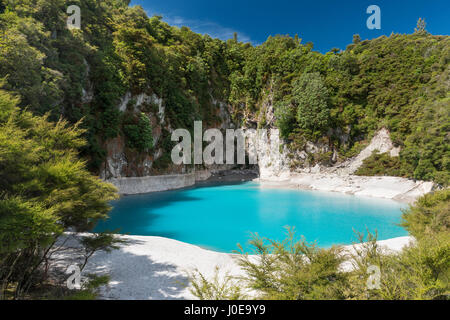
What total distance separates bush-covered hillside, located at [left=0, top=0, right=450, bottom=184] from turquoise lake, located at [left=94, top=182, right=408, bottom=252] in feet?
22.1

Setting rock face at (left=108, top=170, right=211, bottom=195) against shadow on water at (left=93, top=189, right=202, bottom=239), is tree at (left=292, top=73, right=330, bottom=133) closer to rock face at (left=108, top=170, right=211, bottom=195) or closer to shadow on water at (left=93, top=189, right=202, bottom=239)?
rock face at (left=108, top=170, right=211, bottom=195)

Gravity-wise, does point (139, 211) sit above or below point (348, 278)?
below

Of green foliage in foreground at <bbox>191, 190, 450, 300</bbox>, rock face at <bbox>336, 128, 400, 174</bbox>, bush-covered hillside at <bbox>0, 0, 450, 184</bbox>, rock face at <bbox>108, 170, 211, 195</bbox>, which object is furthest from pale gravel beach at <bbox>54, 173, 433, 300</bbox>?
rock face at <bbox>336, 128, 400, 174</bbox>

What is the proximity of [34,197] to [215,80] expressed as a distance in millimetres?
41153

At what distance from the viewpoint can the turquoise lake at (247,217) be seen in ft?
40.8

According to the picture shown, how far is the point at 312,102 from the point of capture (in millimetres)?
32625

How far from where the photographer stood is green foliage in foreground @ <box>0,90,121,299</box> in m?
3.71

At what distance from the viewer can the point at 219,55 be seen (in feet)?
144

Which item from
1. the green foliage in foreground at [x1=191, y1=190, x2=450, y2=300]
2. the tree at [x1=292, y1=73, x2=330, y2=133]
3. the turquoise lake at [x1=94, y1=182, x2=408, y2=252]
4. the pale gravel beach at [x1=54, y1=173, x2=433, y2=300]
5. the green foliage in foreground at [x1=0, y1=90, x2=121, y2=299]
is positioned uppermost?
the tree at [x1=292, y1=73, x2=330, y2=133]

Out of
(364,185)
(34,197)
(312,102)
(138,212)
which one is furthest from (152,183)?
(312,102)

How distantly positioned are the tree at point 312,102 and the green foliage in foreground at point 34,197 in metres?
32.0

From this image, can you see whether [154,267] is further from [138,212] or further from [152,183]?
[152,183]
